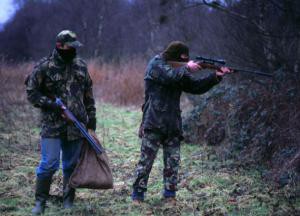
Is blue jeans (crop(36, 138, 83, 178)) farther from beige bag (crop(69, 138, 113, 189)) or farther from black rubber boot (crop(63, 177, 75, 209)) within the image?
black rubber boot (crop(63, 177, 75, 209))

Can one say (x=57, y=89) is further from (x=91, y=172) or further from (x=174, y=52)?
(x=174, y=52)

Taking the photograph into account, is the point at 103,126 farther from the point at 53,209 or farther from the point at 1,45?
the point at 1,45

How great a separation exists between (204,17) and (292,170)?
1065 cm

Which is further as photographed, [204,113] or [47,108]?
[204,113]

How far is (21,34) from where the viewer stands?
36875mm

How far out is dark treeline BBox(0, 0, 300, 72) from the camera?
1059cm

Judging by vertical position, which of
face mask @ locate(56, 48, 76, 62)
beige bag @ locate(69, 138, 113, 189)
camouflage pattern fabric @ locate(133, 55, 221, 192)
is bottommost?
beige bag @ locate(69, 138, 113, 189)

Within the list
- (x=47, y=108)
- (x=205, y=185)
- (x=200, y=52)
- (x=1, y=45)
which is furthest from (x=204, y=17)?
(x=1, y=45)

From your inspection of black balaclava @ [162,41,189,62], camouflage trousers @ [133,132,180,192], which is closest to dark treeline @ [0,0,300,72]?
black balaclava @ [162,41,189,62]

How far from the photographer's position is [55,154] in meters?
5.93

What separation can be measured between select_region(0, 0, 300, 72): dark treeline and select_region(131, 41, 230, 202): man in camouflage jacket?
3.69m

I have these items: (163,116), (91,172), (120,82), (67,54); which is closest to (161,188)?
(163,116)

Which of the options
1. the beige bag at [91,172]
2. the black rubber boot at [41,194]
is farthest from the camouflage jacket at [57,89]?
the black rubber boot at [41,194]

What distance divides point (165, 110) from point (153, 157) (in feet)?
2.03
